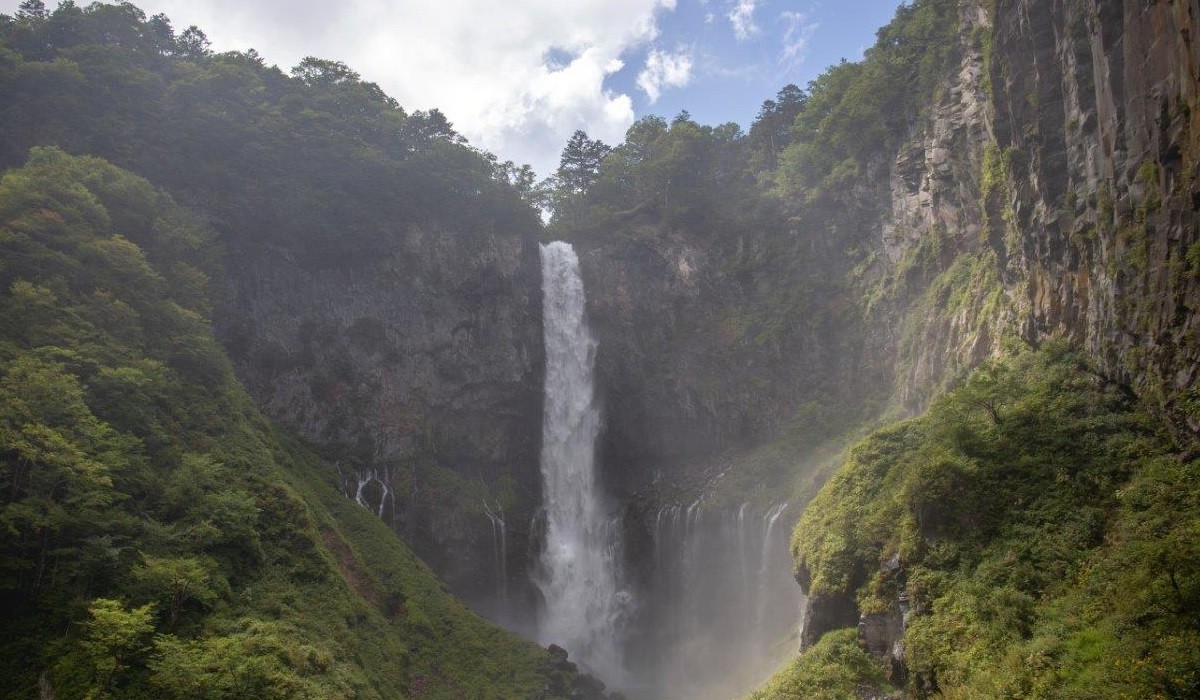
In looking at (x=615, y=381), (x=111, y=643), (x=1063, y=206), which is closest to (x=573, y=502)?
(x=615, y=381)

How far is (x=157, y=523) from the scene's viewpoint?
1642 centimetres

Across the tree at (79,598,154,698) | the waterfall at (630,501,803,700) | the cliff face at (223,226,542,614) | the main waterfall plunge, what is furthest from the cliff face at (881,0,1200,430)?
the cliff face at (223,226,542,614)

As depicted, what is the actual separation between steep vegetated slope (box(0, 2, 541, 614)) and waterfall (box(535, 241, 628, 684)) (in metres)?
1.12

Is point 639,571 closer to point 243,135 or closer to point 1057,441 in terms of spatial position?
point 1057,441

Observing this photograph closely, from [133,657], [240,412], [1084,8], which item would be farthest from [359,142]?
[1084,8]

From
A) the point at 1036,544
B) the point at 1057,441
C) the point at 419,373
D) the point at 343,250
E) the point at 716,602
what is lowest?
the point at 716,602

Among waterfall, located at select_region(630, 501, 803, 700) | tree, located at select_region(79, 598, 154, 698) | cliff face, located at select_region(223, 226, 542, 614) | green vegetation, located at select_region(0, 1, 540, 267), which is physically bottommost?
waterfall, located at select_region(630, 501, 803, 700)

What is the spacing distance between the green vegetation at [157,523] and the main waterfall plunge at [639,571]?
24.6 feet

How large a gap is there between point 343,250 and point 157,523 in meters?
23.6

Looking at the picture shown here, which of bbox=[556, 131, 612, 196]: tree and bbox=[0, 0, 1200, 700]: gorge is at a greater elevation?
bbox=[556, 131, 612, 196]: tree

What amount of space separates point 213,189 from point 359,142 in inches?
331

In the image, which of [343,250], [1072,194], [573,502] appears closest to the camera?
[1072,194]

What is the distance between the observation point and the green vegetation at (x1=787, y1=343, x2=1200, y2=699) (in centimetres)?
970

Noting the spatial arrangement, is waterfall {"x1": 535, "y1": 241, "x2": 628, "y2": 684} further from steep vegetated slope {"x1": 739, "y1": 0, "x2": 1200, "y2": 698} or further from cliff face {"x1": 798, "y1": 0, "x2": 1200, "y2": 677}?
cliff face {"x1": 798, "y1": 0, "x2": 1200, "y2": 677}
